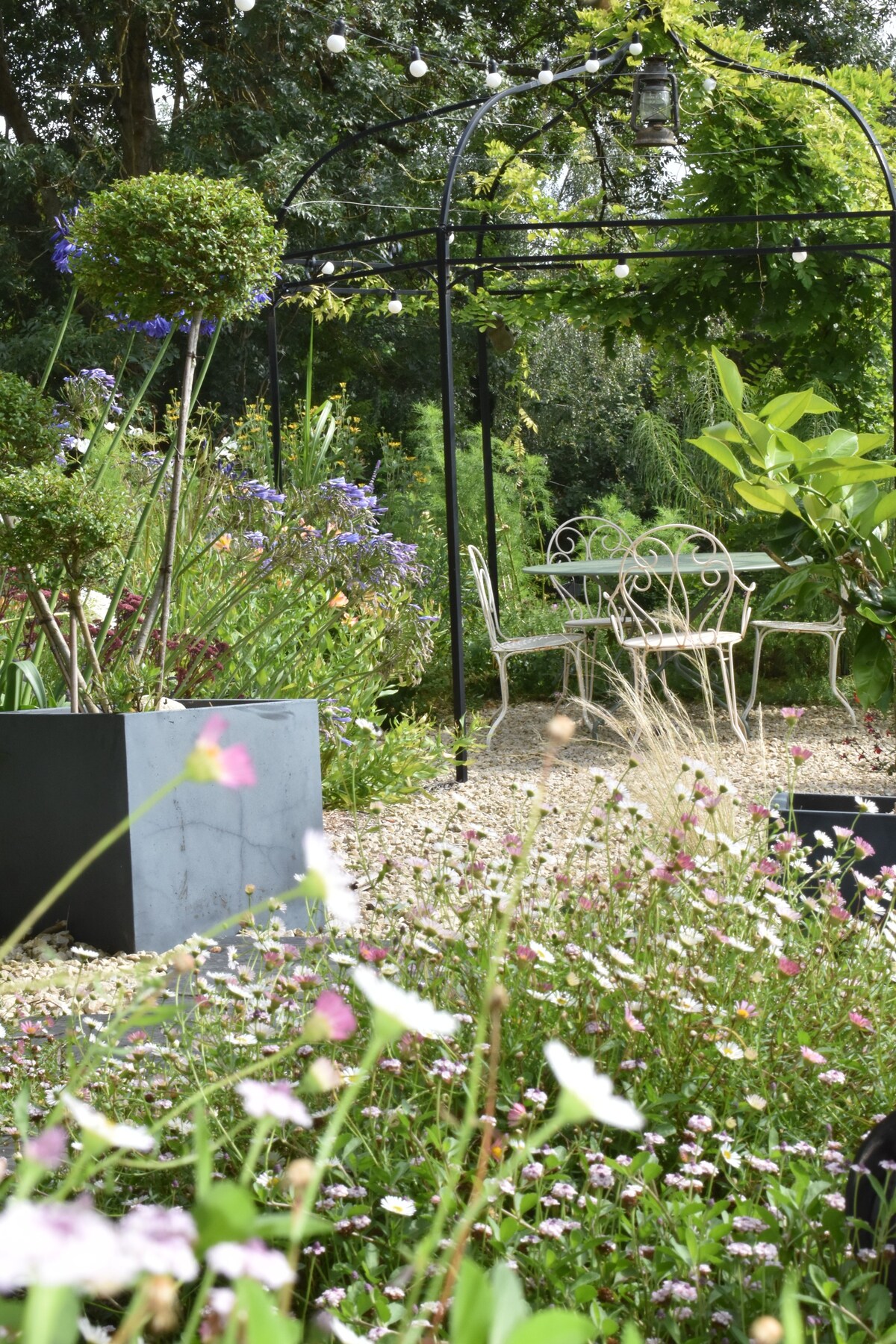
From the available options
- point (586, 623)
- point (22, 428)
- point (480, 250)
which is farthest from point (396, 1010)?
point (480, 250)

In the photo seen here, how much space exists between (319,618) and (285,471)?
1.82 m

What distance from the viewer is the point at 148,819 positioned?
269 cm

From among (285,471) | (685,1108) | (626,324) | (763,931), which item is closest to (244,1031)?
(685,1108)

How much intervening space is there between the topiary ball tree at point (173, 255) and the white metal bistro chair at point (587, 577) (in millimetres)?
3076

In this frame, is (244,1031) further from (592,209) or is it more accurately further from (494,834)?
(592,209)

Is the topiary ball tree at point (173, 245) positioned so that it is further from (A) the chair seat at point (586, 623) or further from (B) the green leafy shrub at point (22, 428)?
(A) the chair seat at point (586, 623)

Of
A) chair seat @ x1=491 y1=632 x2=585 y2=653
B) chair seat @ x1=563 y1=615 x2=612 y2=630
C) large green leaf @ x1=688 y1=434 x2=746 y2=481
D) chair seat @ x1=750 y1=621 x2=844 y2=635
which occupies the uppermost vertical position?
large green leaf @ x1=688 y1=434 x2=746 y2=481

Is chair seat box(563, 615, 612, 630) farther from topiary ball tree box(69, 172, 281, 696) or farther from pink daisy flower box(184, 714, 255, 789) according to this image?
pink daisy flower box(184, 714, 255, 789)

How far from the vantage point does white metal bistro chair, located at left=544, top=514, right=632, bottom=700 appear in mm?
6285

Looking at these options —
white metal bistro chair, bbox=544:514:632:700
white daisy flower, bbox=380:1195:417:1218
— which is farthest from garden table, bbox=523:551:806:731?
white daisy flower, bbox=380:1195:417:1218

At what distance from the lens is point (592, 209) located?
7.49 m

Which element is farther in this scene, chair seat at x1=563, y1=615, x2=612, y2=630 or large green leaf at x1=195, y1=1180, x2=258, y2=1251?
chair seat at x1=563, y1=615, x2=612, y2=630

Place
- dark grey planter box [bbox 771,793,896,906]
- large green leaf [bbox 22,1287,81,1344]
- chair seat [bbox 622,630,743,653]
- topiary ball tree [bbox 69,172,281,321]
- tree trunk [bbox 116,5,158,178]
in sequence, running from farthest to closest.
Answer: tree trunk [bbox 116,5,158,178] → chair seat [bbox 622,630,743,653] → topiary ball tree [bbox 69,172,281,321] → dark grey planter box [bbox 771,793,896,906] → large green leaf [bbox 22,1287,81,1344]

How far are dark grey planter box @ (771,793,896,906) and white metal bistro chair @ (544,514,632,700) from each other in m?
3.13
